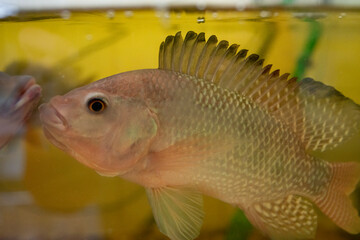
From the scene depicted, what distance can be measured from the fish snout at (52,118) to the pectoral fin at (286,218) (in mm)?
558

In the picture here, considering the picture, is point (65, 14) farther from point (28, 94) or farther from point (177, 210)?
point (177, 210)

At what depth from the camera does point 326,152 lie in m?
1.07

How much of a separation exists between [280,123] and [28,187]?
0.77 m

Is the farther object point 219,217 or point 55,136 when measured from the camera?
point 219,217

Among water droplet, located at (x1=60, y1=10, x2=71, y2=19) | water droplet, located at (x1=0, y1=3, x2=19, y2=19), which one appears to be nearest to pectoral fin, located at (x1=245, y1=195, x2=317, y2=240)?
water droplet, located at (x1=60, y1=10, x2=71, y2=19)

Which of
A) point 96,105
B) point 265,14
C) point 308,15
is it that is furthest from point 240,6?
point 96,105

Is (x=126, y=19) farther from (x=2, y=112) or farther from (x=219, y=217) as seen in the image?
(x=219, y=217)

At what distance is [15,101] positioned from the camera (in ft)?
3.57

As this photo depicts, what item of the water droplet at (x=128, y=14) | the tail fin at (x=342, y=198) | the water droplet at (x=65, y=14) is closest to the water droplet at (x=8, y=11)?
the water droplet at (x=65, y=14)

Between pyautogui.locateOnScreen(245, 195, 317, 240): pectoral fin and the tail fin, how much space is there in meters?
0.05

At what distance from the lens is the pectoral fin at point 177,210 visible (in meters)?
0.94

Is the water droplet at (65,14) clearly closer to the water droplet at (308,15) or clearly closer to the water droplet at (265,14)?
the water droplet at (265,14)

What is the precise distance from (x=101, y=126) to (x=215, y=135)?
289 millimetres

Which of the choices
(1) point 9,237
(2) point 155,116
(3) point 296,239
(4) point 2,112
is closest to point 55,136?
(2) point 155,116
